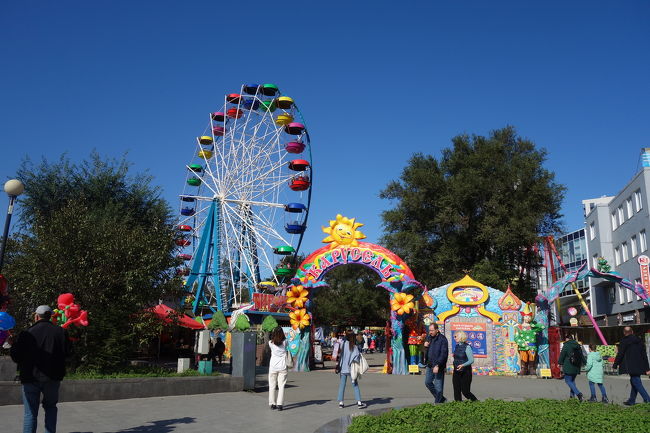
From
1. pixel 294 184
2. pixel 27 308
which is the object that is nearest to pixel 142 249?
pixel 27 308

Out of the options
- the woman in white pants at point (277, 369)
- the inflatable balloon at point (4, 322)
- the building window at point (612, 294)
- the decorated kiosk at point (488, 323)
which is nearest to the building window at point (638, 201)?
the building window at point (612, 294)

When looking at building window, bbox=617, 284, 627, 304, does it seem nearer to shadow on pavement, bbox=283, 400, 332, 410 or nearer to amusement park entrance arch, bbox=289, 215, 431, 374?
amusement park entrance arch, bbox=289, 215, 431, 374

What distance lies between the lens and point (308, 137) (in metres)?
35.7

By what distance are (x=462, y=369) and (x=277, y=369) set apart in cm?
328

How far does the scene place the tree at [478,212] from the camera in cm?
2898

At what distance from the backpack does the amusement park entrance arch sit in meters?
9.28

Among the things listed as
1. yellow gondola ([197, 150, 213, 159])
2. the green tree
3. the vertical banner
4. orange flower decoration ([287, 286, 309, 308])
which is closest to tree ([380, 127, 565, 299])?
the vertical banner

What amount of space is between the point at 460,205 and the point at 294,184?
10.9 m

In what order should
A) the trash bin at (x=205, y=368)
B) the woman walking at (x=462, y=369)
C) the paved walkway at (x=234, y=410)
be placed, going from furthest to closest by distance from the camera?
the trash bin at (x=205, y=368) < the woman walking at (x=462, y=369) < the paved walkway at (x=234, y=410)

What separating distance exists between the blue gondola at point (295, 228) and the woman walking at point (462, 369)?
89.7 ft

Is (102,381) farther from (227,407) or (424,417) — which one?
(424,417)

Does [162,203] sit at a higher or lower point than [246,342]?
higher

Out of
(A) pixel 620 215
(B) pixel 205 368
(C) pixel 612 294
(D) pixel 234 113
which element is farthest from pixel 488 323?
(D) pixel 234 113

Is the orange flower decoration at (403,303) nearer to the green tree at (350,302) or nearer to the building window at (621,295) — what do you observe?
the building window at (621,295)
